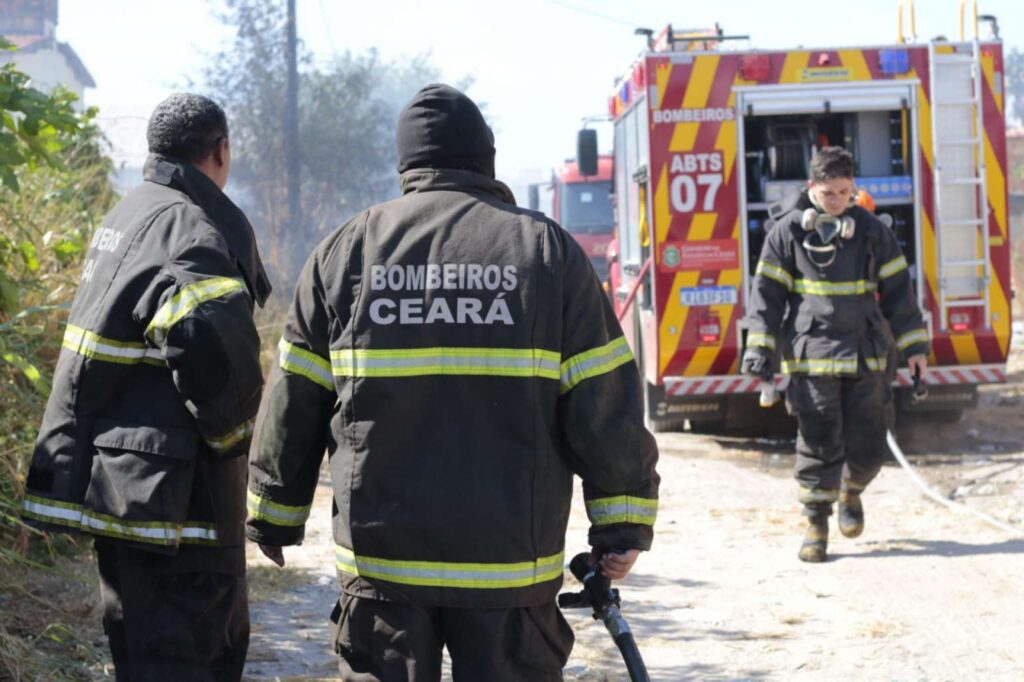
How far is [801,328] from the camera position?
6.73 m

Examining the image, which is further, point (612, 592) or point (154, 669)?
point (154, 669)

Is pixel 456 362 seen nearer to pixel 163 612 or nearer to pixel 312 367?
pixel 312 367

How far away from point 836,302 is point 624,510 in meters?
3.99

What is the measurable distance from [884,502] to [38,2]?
170ft

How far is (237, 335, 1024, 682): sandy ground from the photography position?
5035mm

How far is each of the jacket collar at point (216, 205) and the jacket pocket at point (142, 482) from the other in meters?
0.49

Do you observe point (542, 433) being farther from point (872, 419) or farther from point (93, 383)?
point (872, 419)

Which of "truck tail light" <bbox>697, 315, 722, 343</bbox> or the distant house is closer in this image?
"truck tail light" <bbox>697, 315, 722, 343</bbox>

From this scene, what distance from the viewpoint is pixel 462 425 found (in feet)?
9.33

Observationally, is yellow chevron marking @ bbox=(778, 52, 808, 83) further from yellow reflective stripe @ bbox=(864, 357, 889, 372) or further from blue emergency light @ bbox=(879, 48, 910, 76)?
yellow reflective stripe @ bbox=(864, 357, 889, 372)

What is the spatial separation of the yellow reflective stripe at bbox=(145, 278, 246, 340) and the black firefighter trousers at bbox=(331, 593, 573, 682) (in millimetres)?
870

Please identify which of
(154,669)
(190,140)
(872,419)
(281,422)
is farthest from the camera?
(872,419)

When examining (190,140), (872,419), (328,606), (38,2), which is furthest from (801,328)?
(38,2)

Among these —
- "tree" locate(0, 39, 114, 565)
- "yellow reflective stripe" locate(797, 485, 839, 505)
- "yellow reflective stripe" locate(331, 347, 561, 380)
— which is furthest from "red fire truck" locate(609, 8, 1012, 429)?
"yellow reflective stripe" locate(331, 347, 561, 380)
